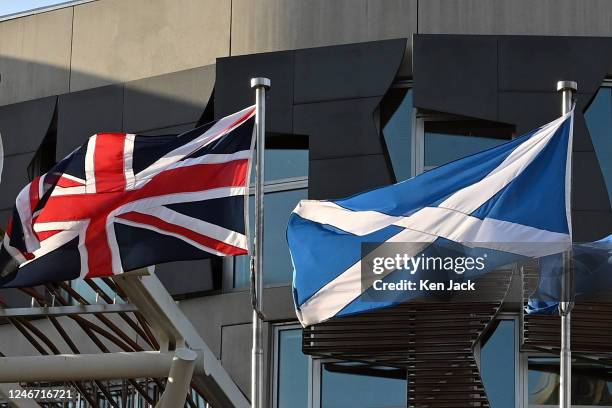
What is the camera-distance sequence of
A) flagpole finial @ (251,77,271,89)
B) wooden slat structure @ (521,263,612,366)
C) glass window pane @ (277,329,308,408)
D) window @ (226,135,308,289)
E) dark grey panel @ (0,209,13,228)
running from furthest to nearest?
dark grey panel @ (0,209,13,228) → window @ (226,135,308,289) → glass window pane @ (277,329,308,408) → wooden slat structure @ (521,263,612,366) → flagpole finial @ (251,77,271,89)

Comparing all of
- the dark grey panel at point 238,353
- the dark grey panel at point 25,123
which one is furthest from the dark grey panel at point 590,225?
the dark grey panel at point 25,123

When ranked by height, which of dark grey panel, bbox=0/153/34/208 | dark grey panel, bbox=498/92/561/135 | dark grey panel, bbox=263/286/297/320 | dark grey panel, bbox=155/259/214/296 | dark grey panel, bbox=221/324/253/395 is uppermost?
dark grey panel, bbox=498/92/561/135

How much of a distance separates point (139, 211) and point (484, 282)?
155 inches

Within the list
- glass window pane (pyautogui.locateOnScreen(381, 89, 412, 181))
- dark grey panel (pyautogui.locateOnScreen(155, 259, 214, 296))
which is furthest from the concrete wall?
dark grey panel (pyautogui.locateOnScreen(155, 259, 214, 296))

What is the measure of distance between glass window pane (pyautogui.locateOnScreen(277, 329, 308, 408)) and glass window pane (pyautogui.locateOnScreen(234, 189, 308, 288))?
0.72 meters

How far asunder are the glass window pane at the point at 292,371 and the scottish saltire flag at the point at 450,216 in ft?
16.9

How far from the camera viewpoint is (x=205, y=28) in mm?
22031

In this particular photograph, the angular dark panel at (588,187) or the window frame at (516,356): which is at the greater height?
the angular dark panel at (588,187)

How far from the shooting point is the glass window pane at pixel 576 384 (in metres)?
19.6

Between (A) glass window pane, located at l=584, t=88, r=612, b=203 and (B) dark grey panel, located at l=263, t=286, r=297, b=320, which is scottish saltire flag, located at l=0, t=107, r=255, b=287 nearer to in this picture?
(B) dark grey panel, located at l=263, t=286, r=297, b=320

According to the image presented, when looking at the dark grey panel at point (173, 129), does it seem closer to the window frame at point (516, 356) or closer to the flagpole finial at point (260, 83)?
the window frame at point (516, 356)

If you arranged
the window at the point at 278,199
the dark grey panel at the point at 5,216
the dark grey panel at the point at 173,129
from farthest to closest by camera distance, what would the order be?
the dark grey panel at the point at 5,216, the dark grey panel at the point at 173,129, the window at the point at 278,199

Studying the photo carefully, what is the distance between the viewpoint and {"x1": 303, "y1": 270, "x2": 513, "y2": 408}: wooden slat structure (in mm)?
19234

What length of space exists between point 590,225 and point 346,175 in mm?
3020
